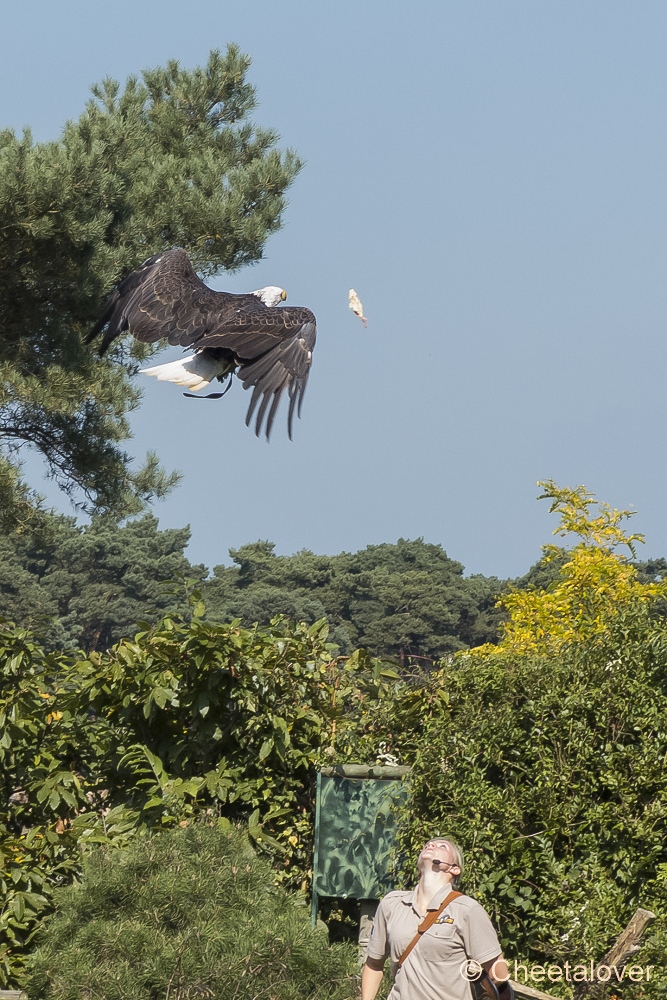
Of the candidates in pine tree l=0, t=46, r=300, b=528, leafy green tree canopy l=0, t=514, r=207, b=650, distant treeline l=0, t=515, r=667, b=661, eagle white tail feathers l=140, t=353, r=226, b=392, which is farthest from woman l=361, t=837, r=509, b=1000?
leafy green tree canopy l=0, t=514, r=207, b=650

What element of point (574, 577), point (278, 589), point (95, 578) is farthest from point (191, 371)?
point (278, 589)

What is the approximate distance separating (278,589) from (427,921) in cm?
5202

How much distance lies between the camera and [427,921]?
12.6 ft

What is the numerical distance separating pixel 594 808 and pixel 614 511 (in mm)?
6556

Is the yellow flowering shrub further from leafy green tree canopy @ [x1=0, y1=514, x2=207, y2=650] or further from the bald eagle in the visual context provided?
leafy green tree canopy @ [x1=0, y1=514, x2=207, y2=650]

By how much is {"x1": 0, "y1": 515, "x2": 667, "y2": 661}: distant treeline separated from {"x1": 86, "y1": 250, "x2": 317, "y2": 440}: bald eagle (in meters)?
38.5

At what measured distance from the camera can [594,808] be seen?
5199 millimetres

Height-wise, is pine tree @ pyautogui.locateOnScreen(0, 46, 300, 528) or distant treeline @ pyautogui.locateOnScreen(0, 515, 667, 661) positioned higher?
distant treeline @ pyautogui.locateOnScreen(0, 515, 667, 661)

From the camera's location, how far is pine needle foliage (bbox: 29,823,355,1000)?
4711mm

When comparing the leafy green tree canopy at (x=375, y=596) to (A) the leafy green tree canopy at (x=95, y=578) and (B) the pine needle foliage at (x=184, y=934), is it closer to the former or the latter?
(A) the leafy green tree canopy at (x=95, y=578)

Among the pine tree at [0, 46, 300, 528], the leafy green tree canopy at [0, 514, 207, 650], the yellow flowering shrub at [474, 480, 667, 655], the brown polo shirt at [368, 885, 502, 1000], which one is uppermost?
the leafy green tree canopy at [0, 514, 207, 650]

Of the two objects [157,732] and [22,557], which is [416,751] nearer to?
[157,732]

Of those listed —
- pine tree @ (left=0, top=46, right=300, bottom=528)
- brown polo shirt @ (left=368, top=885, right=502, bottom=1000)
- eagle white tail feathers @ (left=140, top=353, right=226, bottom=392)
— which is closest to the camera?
brown polo shirt @ (left=368, top=885, right=502, bottom=1000)

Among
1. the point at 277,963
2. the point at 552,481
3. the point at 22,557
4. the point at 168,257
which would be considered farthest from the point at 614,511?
the point at 22,557
